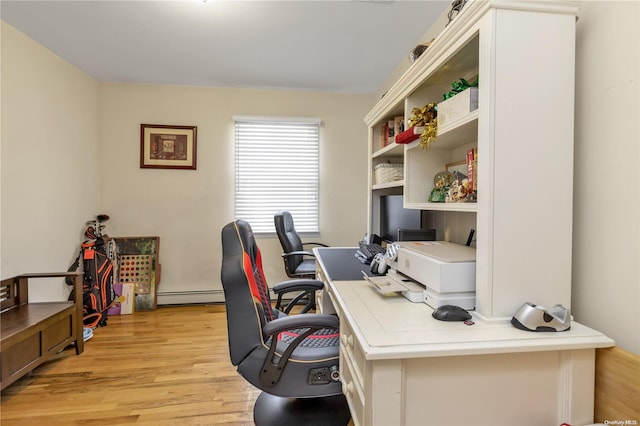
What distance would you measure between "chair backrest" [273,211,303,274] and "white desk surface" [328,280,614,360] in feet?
6.85

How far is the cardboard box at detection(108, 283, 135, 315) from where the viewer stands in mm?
3330

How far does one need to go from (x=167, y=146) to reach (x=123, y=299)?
→ 1739mm

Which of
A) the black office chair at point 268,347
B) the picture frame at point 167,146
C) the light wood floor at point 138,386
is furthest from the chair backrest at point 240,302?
the picture frame at point 167,146

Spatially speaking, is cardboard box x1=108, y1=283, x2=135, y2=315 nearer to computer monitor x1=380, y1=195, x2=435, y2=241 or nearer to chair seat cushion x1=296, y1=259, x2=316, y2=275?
chair seat cushion x1=296, y1=259, x2=316, y2=275

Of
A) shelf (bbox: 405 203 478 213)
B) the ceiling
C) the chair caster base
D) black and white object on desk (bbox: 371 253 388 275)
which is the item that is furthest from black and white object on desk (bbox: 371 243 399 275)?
the ceiling

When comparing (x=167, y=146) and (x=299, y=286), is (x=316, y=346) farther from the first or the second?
(x=167, y=146)

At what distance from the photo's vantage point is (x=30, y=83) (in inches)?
102

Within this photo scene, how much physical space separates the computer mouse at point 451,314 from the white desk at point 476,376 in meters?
0.06

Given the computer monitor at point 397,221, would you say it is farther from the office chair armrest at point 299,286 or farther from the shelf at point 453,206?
the office chair armrest at point 299,286

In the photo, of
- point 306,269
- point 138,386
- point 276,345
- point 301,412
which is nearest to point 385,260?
point 276,345

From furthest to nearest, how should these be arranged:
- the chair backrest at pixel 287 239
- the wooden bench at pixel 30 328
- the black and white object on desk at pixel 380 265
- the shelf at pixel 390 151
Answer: the chair backrest at pixel 287 239, the shelf at pixel 390 151, the wooden bench at pixel 30 328, the black and white object on desk at pixel 380 265

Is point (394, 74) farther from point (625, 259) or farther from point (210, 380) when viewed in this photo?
point (210, 380)

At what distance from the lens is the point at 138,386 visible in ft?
6.60

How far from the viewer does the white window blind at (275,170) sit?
3678 millimetres
